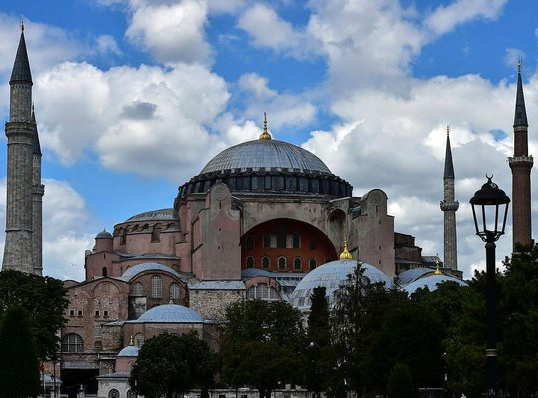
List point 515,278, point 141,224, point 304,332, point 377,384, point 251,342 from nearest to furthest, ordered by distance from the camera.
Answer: point 515,278 < point 377,384 < point 251,342 < point 304,332 < point 141,224

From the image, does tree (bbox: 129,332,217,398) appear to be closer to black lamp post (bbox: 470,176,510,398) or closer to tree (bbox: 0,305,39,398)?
tree (bbox: 0,305,39,398)

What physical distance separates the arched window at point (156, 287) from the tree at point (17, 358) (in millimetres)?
31132

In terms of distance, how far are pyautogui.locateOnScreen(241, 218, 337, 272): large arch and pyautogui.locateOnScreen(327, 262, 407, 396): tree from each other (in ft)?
91.0

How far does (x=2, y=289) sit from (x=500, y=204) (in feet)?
124

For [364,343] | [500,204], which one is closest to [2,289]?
[364,343]

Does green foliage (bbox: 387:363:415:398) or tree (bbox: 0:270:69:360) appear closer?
green foliage (bbox: 387:363:415:398)

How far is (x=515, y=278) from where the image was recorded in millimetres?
29172

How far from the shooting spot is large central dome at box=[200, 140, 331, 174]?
75125 millimetres

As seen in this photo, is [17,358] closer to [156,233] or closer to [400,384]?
[400,384]

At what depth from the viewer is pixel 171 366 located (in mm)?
47719

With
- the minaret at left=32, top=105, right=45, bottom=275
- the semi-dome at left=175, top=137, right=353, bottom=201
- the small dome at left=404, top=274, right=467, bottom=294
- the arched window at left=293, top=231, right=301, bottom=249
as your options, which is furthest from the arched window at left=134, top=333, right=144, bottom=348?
the small dome at left=404, top=274, right=467, bottom=294

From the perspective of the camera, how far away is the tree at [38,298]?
48.6 meters

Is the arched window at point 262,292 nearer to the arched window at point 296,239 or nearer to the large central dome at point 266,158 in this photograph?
the arched window at point 296,239

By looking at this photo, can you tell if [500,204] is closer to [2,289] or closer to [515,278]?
[515,278]
